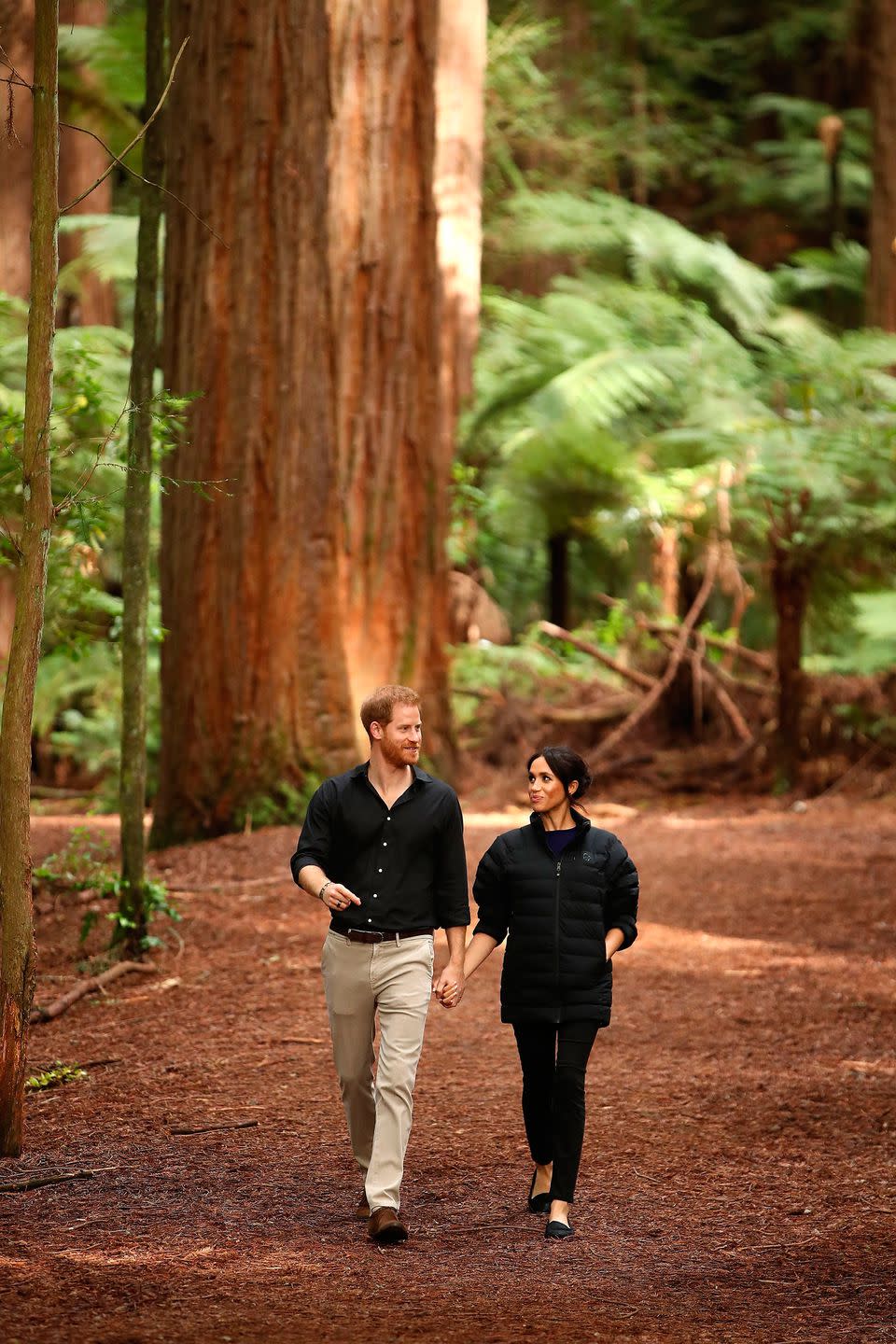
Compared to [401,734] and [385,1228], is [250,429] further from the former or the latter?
[385,1228]

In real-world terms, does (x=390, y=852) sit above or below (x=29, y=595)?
below

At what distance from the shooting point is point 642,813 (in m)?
11.7

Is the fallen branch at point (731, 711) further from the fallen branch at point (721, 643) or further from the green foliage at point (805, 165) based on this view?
the green foliage at point (805, 165)

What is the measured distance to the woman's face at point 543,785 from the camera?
4.40 meters

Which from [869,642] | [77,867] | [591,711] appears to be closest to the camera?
[77,867]

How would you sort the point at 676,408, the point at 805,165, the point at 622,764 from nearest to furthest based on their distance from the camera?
the point at 622,764
the point at 676,408
the point at 805,165

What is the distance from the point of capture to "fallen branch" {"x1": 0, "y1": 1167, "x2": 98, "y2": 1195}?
14.2 feet

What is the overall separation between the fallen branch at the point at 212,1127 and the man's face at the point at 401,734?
1.60 metres

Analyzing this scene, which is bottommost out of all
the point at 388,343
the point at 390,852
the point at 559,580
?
the point at 390,852

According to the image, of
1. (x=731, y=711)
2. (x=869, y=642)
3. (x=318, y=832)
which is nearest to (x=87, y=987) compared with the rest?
(x=318, y=832)

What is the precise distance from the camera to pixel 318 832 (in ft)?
14.5

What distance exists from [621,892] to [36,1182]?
6.21ft

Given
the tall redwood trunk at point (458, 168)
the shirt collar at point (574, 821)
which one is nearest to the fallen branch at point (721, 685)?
the tall redwood trunk at point (458, 168)

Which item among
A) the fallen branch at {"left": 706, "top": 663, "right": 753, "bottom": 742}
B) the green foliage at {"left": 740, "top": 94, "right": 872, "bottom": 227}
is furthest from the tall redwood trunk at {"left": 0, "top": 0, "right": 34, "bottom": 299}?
the green foliage at {"left": 740, "top": 94, "right": 872, "bottom": 227}
